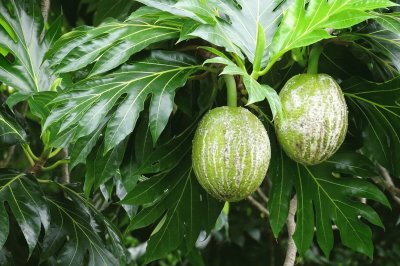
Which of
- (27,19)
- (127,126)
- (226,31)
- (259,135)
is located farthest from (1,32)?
(259,135)

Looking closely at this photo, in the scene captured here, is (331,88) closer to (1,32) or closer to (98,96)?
(98,96)

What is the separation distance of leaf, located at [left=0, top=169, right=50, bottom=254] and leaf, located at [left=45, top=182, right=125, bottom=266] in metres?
0.17

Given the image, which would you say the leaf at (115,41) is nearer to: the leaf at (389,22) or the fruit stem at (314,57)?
the fruit stem at (314,57)

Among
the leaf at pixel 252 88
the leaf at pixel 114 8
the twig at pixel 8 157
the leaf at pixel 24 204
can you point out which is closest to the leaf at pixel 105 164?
the leaf at pixel 24 204

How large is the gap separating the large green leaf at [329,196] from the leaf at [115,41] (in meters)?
0.58

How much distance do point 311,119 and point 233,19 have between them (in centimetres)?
33

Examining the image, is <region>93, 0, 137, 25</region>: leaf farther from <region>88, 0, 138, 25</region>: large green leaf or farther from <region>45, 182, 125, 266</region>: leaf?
<region>45, 182, 125, 266</region>: leaf

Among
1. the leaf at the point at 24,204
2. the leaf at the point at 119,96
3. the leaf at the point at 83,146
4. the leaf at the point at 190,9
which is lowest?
the leaf at the point at 24,204

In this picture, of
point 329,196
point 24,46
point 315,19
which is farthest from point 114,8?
point 315,19

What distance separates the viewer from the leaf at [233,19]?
1447mm

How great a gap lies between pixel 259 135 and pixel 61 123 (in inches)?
20.3

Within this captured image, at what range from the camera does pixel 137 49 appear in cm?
158

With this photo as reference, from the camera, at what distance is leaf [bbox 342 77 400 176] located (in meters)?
1.77

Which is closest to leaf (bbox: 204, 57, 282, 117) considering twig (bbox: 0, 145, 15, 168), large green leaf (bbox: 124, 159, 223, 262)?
large green leaf (bbox: 124, 159, 223, 262)
